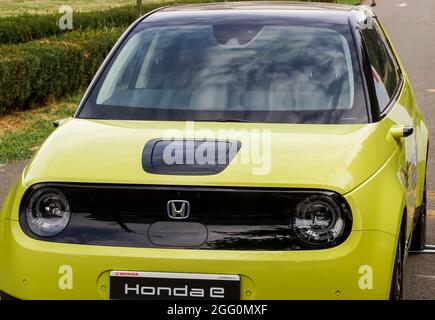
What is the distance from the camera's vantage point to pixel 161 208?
4.16 metres

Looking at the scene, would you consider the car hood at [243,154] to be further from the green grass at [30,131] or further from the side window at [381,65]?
the green grass at [30,131]

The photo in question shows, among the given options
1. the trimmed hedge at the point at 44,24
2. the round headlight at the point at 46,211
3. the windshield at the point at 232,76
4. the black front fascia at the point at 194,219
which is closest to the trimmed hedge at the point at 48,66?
the trimmed hedge at the point at 44,24

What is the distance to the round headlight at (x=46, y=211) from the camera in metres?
4.22

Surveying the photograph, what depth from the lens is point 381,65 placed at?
224 inches

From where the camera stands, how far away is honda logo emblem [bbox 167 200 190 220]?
4.14 m

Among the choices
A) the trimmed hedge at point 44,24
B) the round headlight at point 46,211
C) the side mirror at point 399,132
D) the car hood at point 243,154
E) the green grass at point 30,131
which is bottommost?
the trimmed hedge at point 44,24

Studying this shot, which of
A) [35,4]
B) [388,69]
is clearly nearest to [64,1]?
[35,4]

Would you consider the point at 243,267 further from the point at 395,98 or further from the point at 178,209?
the point at 395,98

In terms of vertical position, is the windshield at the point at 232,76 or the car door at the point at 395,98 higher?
the windshield at the point at 232,76

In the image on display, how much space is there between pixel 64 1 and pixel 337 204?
45341mm

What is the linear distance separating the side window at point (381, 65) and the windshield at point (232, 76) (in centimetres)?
20

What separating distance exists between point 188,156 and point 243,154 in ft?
0.73
